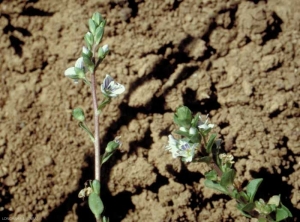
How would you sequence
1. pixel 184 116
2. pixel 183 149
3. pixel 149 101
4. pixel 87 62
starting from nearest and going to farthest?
pixel 184 116 < pixel 183 149 < pixel 87 62 < pixel 149 101

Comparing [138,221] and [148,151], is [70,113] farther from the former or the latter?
[138,221]

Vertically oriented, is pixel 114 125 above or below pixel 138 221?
above

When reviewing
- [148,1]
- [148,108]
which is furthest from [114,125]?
[148,1]

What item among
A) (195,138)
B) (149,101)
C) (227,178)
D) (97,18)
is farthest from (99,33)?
(227,178)

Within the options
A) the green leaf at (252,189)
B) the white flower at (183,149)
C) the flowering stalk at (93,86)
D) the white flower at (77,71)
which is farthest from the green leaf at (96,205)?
the green leaf at (252,189)

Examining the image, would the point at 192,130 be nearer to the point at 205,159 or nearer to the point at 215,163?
the point at 205,159
